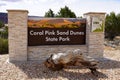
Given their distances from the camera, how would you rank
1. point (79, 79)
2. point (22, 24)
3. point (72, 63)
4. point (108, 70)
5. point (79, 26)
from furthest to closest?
point (79, 26) < point (22, 24) < point (108, 70) < point (72, 63) < point (79, 79)

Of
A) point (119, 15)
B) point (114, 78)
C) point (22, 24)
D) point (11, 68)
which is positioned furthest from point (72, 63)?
point (119, 15)

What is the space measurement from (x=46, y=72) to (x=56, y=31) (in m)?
2.85

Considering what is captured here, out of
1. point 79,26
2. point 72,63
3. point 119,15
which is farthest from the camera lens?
point 119,15

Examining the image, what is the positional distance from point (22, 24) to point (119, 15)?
68.3 feet

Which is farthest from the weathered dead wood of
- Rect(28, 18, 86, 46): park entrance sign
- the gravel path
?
Rect(28, 18, 86, 46): park entrance sign

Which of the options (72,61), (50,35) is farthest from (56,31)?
(72,61)

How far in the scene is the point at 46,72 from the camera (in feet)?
31.4

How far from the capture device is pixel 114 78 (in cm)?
914

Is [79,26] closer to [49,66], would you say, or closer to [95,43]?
[95,43]

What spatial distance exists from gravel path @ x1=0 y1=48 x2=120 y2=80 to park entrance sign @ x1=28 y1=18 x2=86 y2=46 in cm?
128

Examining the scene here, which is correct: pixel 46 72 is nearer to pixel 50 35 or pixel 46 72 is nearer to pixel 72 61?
pixel 72 61

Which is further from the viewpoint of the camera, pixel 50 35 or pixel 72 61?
pixel 50 35

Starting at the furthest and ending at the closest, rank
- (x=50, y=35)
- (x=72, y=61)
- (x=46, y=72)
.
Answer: (x=50, y=35) → (x=46, y=72) → (x=72, y=61)

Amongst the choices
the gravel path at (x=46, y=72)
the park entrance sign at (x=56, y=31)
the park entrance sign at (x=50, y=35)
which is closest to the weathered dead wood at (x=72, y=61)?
the gravel path at (x=46, y=72)
